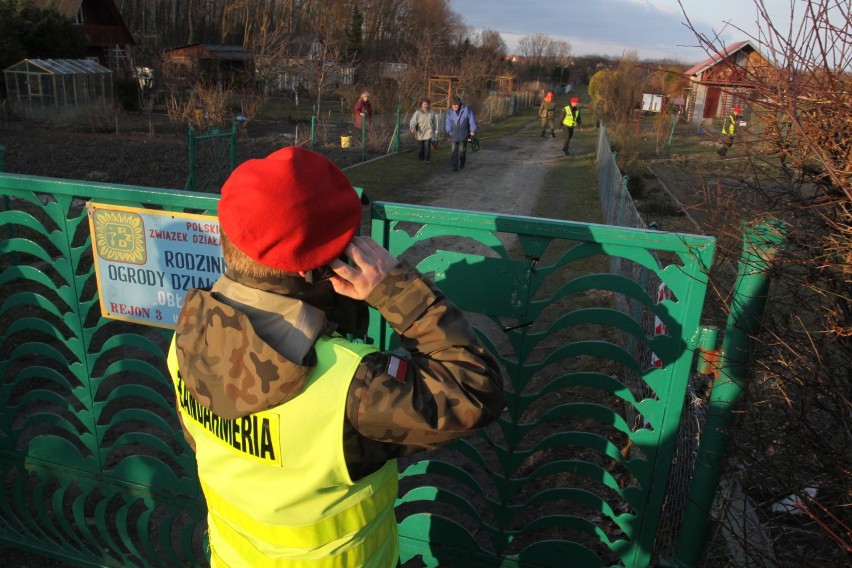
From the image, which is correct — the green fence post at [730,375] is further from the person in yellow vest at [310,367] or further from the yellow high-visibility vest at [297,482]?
the yellow high-visibility vest at [297,482]

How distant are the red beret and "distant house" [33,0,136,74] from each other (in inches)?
1418

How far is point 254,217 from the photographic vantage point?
51.9 inches

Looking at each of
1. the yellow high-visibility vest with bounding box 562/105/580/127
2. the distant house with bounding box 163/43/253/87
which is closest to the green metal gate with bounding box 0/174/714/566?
the yellow high-visibility vest with bounding box 562/105/580/127

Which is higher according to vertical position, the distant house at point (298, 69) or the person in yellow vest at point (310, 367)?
the distant house at point (298, 69)

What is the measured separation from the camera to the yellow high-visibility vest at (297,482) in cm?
138

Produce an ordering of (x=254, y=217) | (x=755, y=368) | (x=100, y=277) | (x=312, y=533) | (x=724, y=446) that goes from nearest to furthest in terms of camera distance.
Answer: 1. (x=254, y=217)
2. (x=312, y=533)
3. (x=755, y=368)
4. (x=724, y=446)
5. (x=100, y=277)

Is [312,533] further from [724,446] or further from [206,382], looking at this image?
[724,446]

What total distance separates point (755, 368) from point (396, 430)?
1.19 meters

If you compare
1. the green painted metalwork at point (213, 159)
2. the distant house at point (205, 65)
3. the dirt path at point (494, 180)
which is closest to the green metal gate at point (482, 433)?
the green painted metalwork at point (213, 159)

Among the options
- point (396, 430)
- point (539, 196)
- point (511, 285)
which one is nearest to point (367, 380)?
point (396, 430)

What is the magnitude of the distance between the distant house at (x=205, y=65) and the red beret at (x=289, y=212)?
2396 cm

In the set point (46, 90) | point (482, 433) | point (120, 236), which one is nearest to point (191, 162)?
point (120, 236)

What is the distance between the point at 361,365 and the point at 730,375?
1.23 m

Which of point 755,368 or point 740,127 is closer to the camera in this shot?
point 755,368
